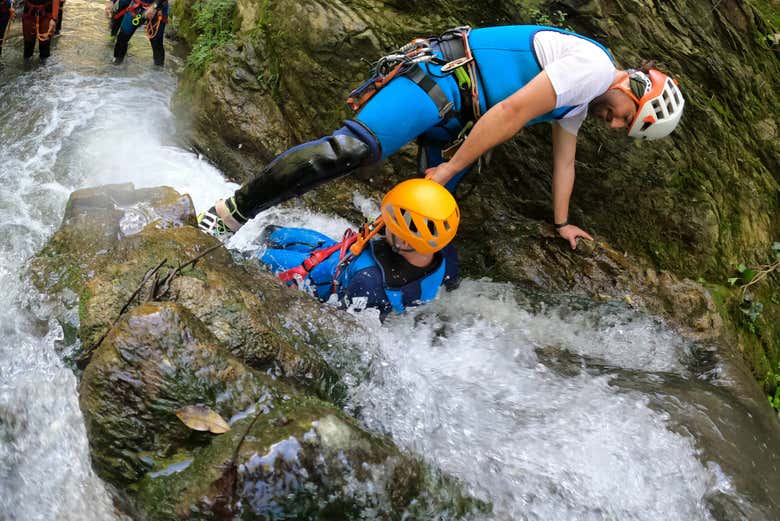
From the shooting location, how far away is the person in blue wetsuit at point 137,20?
8117 mm

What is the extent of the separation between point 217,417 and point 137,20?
7237 mm

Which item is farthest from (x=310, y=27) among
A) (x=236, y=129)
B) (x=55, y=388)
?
(x=55, y=388)

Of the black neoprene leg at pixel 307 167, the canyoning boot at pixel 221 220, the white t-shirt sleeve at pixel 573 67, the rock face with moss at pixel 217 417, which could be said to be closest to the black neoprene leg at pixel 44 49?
the canyoning boot at pixel 221 220

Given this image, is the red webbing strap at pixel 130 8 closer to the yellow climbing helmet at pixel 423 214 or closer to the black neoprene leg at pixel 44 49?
the black neoprene leg at pixel 44 49

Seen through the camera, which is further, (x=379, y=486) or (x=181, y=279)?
(x=181, y=279)

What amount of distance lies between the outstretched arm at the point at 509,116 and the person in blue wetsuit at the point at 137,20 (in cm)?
639

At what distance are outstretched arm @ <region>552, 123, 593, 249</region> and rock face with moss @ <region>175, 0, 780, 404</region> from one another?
0.69 feet

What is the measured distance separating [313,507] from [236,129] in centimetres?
439

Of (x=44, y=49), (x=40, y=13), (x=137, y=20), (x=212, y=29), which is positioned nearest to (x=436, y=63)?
(x=212, y=29)

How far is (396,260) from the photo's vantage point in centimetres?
412

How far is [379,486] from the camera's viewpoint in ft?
8.82

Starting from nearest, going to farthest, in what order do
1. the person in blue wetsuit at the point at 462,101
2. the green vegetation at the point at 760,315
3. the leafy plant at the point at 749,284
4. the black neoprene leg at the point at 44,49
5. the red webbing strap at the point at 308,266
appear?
the person in blue wetsuit at the point at 462,101 < the red webbing strap at the point at 308,266 < the green vegetation at the point at 760,315 < the leafy plant at the point at 749,284 < the black neoprene leg at the point at 44,49

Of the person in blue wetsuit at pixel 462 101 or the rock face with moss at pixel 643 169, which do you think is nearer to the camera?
the person in blue wetsuit at pixel 462 101

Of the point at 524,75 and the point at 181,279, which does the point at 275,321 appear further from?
the point at 524,75
